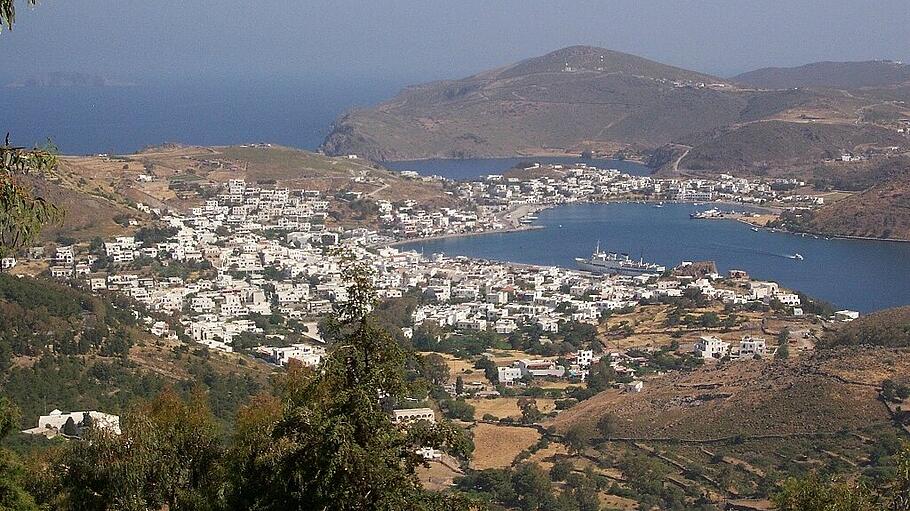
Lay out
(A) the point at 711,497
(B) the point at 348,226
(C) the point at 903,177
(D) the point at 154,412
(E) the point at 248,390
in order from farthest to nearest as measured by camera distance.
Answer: (C) the point at 903,177, (B) the point at 348,226, (E) the point at 248,390, (A) the point at 711,497, (D) the point at 154,412

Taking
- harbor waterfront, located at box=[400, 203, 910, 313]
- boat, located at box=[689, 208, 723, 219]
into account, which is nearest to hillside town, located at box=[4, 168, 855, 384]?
harbor waterfront, located at box=[400, 203, 910, 313]

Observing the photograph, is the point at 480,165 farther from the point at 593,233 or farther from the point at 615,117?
the point at 593,233

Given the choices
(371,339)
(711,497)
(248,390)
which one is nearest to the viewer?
(371,339)

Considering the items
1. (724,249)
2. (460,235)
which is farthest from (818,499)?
(460,235)

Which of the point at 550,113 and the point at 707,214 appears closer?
the point at 707,214

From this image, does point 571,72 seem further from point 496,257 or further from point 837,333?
point 837,333

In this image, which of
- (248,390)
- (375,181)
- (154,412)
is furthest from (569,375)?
(375,181)

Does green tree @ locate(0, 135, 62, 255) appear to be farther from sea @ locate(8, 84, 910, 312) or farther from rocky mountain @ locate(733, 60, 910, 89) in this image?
rocky mountain @ locate(733, 60, 910, 89)
